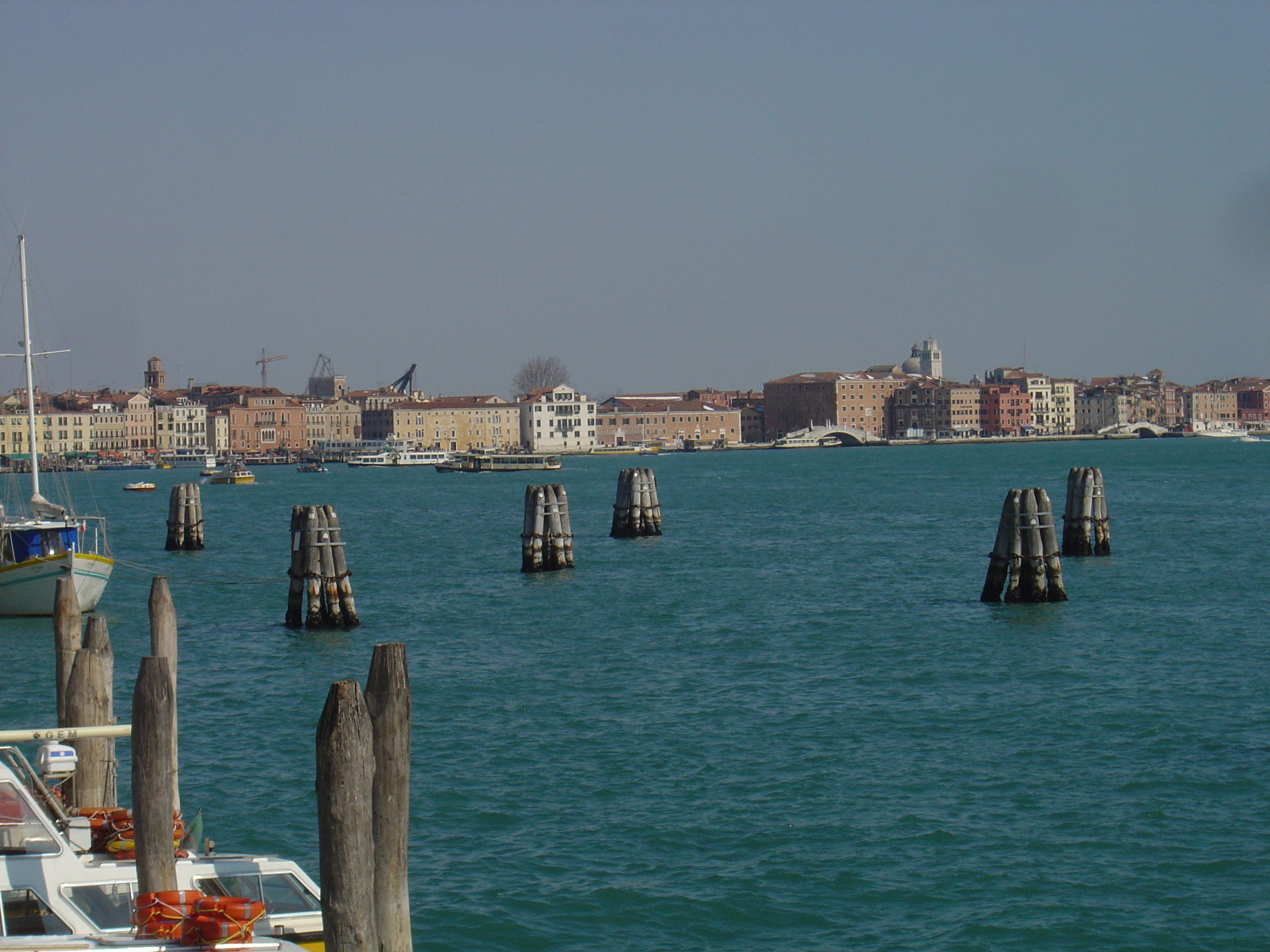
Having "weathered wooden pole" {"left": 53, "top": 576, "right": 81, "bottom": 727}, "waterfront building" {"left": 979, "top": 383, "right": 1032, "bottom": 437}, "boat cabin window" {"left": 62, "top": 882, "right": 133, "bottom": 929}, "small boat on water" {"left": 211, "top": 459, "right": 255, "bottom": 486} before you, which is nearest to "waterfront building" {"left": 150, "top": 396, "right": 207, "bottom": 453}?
"small boat on water" {"left": 211, "top": 459, "right": 255, "bottom": 486}

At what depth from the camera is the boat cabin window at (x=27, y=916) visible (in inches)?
336

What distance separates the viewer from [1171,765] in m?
15.5

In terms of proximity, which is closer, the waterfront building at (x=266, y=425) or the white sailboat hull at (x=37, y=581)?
the white sailboat hull at (x=37, y=581)

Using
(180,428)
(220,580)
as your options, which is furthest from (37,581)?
(180,428)

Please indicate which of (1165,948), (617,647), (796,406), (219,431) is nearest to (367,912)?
(1165,948)

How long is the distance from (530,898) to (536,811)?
7.38ft

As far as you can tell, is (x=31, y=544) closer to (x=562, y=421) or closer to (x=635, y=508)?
(x=635, y=508)

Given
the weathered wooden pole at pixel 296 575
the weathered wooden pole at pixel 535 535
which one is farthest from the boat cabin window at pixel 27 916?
the weathered wooden pole at pixel 535 535

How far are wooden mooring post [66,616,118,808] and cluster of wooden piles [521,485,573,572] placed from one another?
889 inches

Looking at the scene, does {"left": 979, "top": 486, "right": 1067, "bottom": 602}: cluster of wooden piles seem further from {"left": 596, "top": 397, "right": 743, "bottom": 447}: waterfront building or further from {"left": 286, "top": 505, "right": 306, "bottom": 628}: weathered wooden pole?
{"left": 596, "top": 397, "right": 743, "bottom": 447}: waterfront building

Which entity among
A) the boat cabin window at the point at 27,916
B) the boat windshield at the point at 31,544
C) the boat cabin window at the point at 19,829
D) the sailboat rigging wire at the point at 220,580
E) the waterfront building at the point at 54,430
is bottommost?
the sailboat rigging wire at the point at 220,580

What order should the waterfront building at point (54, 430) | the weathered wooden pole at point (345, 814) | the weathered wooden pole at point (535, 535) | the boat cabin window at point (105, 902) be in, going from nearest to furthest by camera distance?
the weathered wooden pole at point (345, 814), the boat cabin window at point (105, 902), the weathered wooden pole at point (535, 535), the waterfront building at point (54, 430)

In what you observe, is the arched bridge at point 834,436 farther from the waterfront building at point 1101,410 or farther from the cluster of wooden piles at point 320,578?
the cluster of wooden piles at point 320,578

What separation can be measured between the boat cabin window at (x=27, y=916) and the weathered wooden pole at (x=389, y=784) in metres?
1.76
